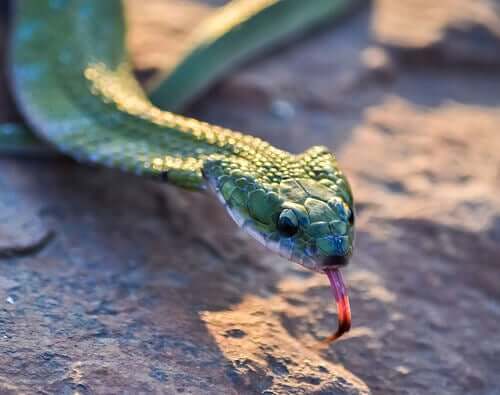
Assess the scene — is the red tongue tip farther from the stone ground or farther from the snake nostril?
the stone ground

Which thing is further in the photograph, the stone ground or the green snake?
the green snake

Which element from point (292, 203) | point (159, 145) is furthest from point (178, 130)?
point (292, 203)

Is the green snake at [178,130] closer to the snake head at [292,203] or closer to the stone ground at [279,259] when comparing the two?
the snake head at [292,203]

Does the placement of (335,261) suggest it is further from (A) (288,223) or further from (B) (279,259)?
(B) (279,259)

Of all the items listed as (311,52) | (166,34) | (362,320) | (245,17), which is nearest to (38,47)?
(166,34)

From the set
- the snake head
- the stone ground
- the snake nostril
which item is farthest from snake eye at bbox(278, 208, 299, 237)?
the stone ground

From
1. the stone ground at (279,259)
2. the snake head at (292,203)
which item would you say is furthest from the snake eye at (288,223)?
the stone ground at (279,259)

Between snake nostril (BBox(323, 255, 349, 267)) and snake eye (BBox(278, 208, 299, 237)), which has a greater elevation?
snake eye (BBox(278, 208, 299, 237))

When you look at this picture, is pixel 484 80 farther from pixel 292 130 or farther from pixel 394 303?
pixel 394 303

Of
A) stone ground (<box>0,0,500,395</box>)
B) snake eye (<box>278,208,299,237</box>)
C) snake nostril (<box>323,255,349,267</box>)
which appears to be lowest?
stone ground (<box>0,0,500,395</box>)
